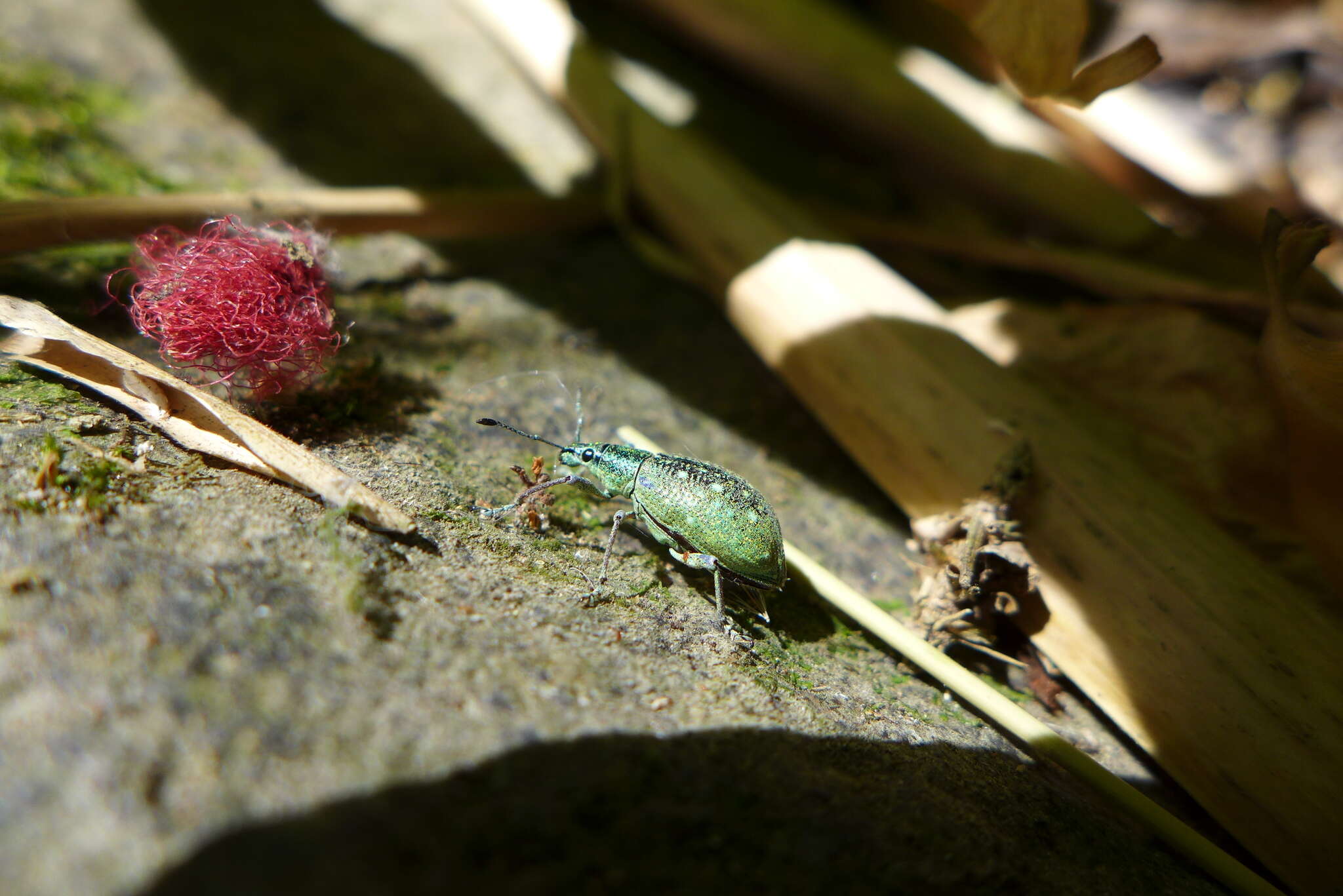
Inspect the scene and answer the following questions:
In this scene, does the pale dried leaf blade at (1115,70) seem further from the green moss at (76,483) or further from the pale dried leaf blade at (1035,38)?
the green moss at (76,483)

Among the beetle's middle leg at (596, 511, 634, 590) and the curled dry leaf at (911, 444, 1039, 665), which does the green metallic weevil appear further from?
the curled dry leaf at (911, 444, 1039, 665)

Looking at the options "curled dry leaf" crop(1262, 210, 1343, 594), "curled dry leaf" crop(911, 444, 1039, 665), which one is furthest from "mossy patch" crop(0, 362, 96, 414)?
"curled dry leaf" crop(1262, 210, 1343, 594)

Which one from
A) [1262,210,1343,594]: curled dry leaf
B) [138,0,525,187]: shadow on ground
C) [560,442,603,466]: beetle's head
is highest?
[1262,210,1343,594]: curled dry leaf

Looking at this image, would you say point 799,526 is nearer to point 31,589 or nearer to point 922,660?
point 922,660

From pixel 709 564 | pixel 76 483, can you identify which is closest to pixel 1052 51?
pixel 709 564

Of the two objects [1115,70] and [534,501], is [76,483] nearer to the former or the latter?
[534,501]

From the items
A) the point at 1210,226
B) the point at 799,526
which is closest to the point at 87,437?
the point at 799,526
